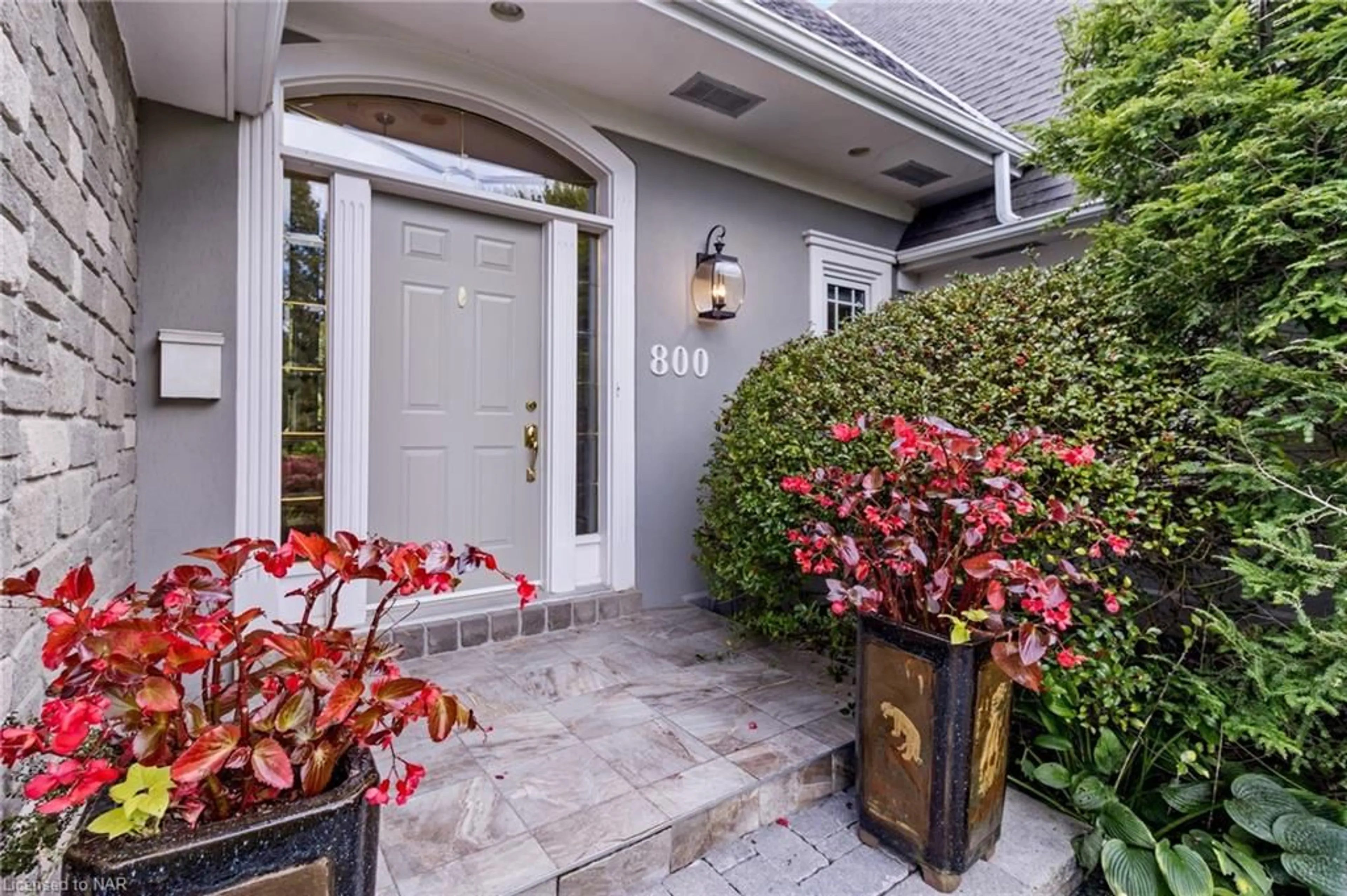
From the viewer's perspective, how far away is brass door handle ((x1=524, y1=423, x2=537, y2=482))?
344cm

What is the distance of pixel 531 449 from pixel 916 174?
3298mm

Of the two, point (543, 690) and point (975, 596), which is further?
point (543, 690)

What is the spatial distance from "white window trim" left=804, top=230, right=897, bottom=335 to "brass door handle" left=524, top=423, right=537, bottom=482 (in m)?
1.99

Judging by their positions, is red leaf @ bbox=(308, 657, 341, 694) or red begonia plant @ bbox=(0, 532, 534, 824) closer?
red begonia plant @ bbox=(0, 532, 534, 824)

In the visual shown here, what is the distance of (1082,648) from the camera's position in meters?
2.02

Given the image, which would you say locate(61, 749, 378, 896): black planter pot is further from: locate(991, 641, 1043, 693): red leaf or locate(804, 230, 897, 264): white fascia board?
locate(804, 230, 897, 264): white fascia board

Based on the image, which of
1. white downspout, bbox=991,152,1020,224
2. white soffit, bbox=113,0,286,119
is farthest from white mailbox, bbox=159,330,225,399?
white downspout, bbox=991,152,1020,224

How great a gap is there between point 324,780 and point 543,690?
1652 millimetres

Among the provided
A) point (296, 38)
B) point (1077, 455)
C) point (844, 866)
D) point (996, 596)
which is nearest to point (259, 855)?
point (844, 866)

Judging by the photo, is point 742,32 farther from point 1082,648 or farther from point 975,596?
point 1082,648

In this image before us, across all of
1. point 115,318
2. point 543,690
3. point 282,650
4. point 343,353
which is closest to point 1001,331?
point 543,690

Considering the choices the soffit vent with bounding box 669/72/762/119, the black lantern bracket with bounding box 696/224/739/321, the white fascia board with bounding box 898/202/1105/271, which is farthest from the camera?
the black lantern bracket with bounding box 696/224/739/321

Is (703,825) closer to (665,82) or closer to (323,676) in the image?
(323,676)

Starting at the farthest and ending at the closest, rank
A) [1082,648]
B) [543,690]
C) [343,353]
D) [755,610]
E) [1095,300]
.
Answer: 1. [755,610]
2. [343,353]
3. [543,690]
4. [1095,300]
5. [1082,648]
